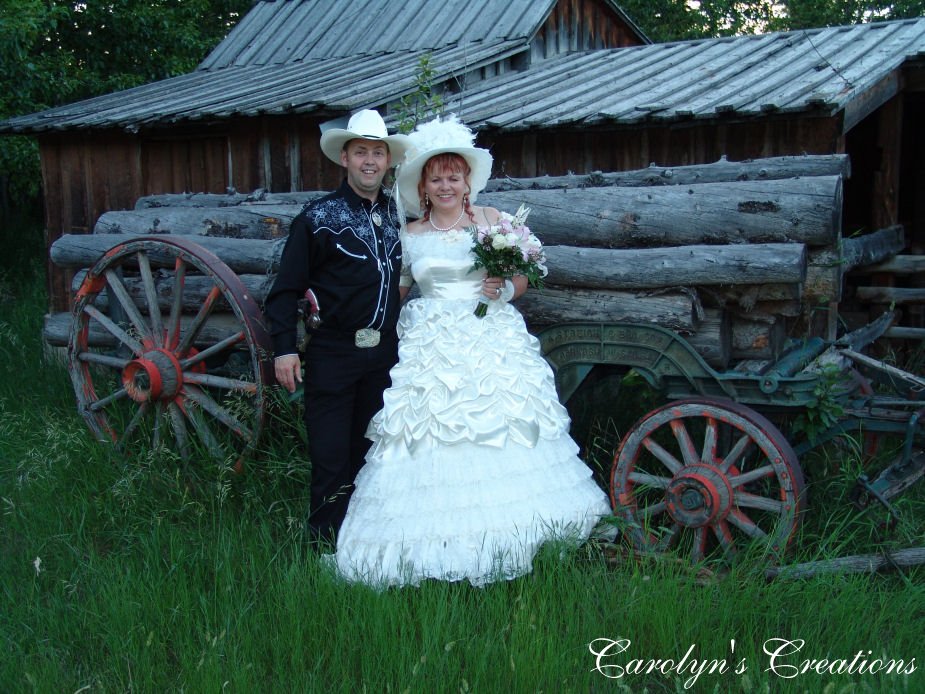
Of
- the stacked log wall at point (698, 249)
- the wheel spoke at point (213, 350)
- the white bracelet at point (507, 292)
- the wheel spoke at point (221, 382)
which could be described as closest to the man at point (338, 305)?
the white bracelet at point (507, 292)

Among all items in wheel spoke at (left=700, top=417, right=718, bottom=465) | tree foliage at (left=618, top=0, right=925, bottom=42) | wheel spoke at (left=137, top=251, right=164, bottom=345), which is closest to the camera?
wheel spoke at (left=700, top=417, right=718, bottom=465)

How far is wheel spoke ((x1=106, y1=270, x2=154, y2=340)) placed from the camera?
493 centimetres

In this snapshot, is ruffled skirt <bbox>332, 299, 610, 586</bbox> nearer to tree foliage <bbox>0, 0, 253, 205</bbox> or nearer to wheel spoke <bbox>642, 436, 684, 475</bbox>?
wheel spoke <bbox>642, 436, 684, 475</bbox>

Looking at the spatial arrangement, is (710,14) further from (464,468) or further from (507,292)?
(464,468)

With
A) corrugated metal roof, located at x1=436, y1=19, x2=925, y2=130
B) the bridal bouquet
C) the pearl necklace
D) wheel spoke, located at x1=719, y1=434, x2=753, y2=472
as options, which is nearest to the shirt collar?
the pearl necklace

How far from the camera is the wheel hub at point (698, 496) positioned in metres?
3.83

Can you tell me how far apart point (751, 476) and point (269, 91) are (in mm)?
6842

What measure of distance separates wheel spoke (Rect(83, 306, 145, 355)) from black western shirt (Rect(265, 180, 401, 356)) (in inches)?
50.4

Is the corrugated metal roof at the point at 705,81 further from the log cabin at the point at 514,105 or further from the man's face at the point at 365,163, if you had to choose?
the man's face at the point at 365,163

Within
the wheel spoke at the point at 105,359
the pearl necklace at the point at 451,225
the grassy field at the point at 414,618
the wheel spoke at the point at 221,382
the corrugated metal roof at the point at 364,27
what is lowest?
the grassy field at the point at 414,618

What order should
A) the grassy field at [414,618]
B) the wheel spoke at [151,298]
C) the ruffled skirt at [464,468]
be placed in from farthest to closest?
1. the wheel spoke at [151,298]
2. the ruffled skirt at [464,468]
3. the grassy field at [414,618]

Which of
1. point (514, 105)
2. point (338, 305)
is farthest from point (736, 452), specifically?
point (514, 105)

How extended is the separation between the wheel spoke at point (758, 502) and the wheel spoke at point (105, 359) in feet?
10.4

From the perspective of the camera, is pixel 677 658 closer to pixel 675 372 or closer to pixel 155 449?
pixel 675 372
